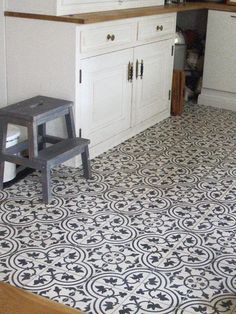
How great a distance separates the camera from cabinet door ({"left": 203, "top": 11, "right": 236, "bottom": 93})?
440cm

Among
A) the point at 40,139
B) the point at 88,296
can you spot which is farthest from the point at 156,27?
the point at 88,296

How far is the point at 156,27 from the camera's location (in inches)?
146

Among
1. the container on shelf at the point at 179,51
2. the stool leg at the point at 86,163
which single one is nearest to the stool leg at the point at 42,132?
the stool leg at the point at 86,163

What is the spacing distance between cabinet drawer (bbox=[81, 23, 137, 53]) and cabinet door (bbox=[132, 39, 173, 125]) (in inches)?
7.0

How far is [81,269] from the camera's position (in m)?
2.05

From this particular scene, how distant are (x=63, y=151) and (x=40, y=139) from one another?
353mm

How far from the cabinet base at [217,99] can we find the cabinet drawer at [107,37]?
1.43m

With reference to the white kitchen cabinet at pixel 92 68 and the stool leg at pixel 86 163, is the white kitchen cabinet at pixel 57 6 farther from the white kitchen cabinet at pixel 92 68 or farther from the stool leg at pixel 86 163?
the stool leg at pixel 86 163

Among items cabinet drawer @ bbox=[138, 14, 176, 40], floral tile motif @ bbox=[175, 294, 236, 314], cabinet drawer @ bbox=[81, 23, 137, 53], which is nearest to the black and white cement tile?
floral tile motif @ bbox=[175, 294, 236, 314]

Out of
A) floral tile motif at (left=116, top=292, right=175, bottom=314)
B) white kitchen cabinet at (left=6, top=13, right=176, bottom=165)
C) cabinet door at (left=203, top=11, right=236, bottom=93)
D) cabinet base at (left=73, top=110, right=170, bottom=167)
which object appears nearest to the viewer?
floral tile motif at (left=116, top=292, right=175, bottom=314)

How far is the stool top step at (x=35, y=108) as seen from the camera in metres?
2.60

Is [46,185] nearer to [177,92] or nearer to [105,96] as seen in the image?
[105,96]

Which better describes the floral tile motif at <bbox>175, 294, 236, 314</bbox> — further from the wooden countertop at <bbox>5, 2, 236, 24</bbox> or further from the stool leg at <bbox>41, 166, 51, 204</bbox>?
the wooden countertop at <bbox>5, 2, 236, 24</bbox>

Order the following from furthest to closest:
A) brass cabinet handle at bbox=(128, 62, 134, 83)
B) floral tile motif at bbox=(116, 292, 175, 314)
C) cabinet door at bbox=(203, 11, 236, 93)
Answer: cabinet door at bbox=(203, 11, 236, 93)
brass cabinet handle at bbox=(128, 62, 134, 83)
floral tile motif at bbox=(116, 292, 175, 314)
